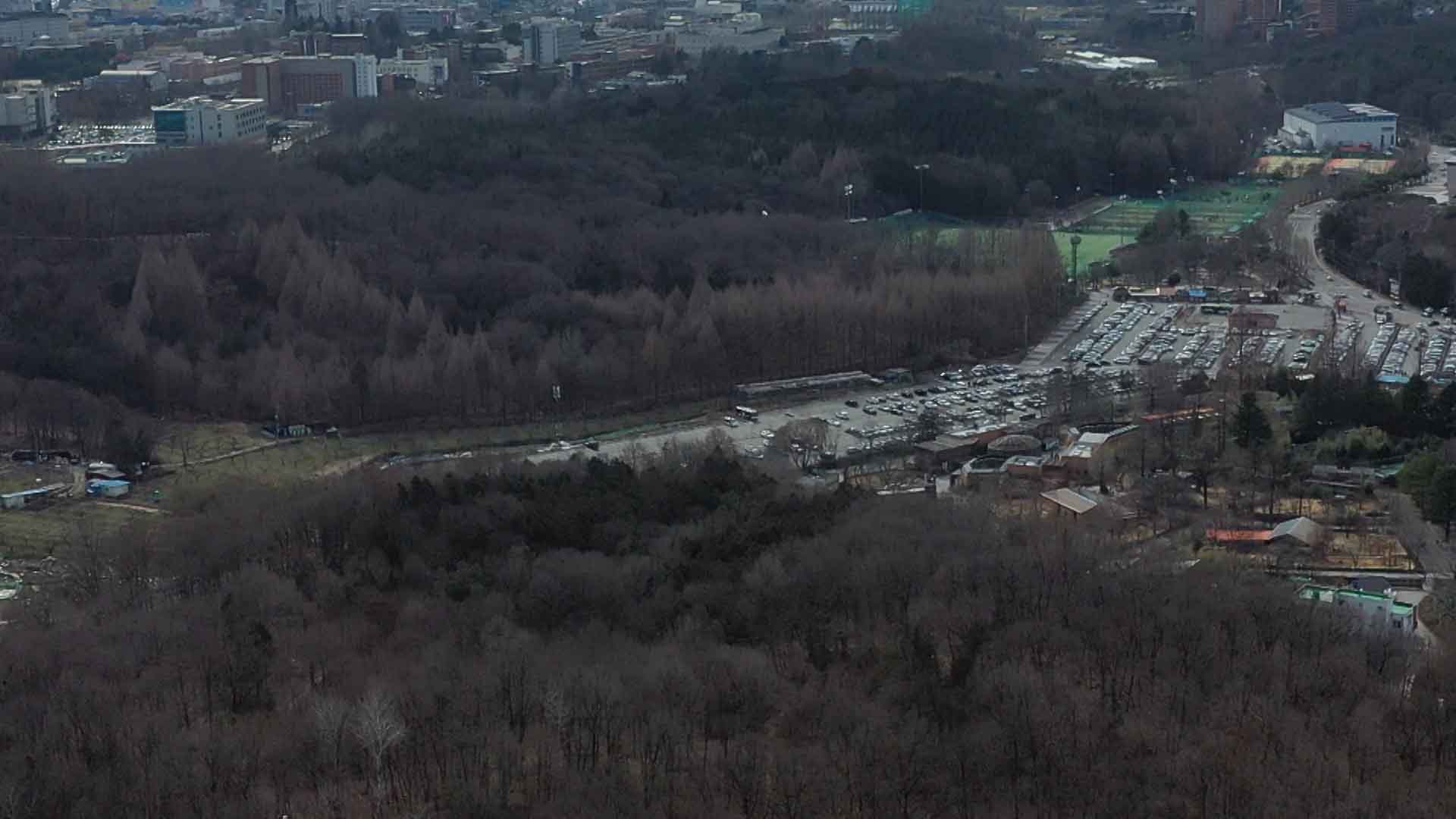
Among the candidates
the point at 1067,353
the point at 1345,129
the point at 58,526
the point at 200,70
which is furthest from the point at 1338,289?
the point at 200,70

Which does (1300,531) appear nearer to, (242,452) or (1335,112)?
(242,452)

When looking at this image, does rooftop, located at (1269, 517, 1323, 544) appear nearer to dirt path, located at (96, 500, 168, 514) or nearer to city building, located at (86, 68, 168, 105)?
dirt path, located at (96, 500, 168, 514)

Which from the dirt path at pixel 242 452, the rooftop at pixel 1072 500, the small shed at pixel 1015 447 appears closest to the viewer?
the rooftop at pixel 1072 500

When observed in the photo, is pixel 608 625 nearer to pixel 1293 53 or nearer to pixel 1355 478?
pixel 1355 478

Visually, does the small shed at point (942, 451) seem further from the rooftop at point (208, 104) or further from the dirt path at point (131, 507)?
the rooftop at point (208, 104)

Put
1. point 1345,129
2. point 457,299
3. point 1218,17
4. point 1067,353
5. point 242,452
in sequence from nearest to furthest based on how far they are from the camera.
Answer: point 242,452, point 1067,353, point 457,299, point 1345,129, point 1218,17

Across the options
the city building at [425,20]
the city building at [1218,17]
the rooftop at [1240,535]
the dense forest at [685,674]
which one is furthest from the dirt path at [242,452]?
the city building at [1218,17]

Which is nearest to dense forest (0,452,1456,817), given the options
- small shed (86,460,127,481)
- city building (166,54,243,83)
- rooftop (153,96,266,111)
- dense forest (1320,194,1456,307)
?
small shed (86,460,127,481)
